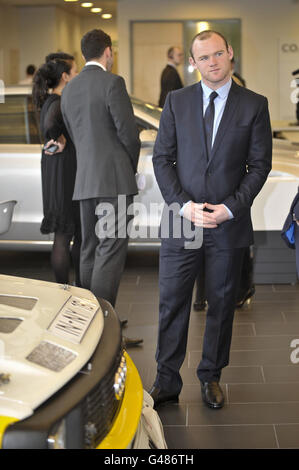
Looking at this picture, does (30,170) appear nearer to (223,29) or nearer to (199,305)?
(199,305)

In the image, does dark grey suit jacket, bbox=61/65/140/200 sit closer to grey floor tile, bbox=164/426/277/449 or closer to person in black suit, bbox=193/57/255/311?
person in black suit, bbox=193/57/255/311

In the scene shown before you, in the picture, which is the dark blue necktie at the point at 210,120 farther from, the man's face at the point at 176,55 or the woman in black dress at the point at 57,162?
the man's face at the point at 176,55

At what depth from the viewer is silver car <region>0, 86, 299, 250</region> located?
570 centimetres

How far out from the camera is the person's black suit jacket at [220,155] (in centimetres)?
312

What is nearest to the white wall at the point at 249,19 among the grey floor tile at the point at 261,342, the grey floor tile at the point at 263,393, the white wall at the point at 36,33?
the white wall at the point at 36,33

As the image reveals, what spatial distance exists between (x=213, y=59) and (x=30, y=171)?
2.99 m

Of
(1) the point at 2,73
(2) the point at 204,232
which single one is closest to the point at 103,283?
(2) the point at 204,232

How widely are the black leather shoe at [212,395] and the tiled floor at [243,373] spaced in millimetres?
34

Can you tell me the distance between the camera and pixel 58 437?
1.74 metres

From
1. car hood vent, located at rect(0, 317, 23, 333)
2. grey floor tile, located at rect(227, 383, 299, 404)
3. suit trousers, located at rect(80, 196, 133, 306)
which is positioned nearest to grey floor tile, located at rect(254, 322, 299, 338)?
grey floor tile, located at rect(227, 383, 299, 404)

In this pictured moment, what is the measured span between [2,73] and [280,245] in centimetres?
1117

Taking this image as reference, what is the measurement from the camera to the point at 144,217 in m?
Answer: 5.73

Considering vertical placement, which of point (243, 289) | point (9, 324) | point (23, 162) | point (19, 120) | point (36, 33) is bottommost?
point (243, 289)

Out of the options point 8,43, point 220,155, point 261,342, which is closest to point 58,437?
point 220,155
